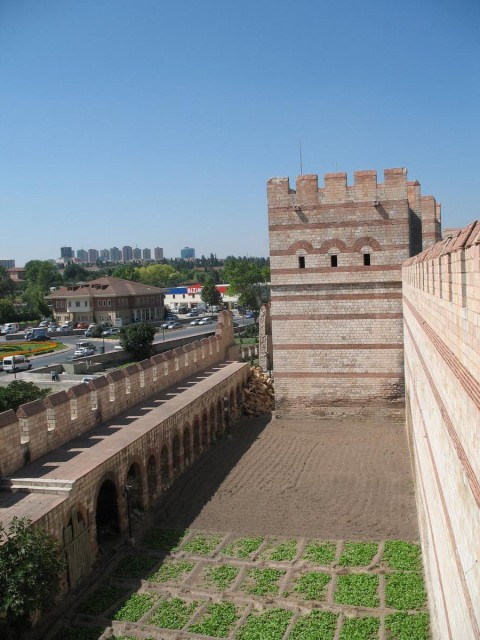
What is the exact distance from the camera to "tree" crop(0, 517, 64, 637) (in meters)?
7.19

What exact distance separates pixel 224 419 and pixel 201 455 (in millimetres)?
2307

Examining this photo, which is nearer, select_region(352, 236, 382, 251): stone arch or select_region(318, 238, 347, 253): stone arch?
select_region(352, 236, 382, 251): stone arch

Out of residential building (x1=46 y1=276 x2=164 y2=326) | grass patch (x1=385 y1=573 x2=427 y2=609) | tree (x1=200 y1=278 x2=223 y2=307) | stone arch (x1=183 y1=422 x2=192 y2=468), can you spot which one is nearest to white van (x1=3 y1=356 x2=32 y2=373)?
stone arch (x1=183 y1=422 x2=192 y2=468)

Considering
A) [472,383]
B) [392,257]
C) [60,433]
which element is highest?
[392,257]

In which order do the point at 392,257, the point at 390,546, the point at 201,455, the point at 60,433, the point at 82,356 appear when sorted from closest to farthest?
the point at 390,546 < the point at 60,433 < the point at 201,455 < the point at 392,257 < the point at 82,356

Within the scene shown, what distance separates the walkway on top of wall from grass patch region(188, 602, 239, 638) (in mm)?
2522

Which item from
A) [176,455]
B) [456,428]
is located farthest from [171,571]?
[456,428]

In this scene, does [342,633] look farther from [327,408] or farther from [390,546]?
[327,408]

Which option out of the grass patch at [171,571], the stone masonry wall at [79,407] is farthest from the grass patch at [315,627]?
the stone masonry wall at [79,407]

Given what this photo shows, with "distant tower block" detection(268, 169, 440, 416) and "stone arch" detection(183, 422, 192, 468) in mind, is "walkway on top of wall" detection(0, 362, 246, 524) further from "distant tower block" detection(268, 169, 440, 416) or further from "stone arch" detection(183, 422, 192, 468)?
"distant tower block" detection(268, 169, 440, 416)

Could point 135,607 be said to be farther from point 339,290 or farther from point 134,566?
point 339,290

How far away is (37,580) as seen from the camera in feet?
24.5

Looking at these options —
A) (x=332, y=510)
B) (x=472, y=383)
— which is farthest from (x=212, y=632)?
(x=472, y=383)

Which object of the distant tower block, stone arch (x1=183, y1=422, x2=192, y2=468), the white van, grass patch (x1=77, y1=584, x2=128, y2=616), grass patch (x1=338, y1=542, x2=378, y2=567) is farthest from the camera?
the white van
